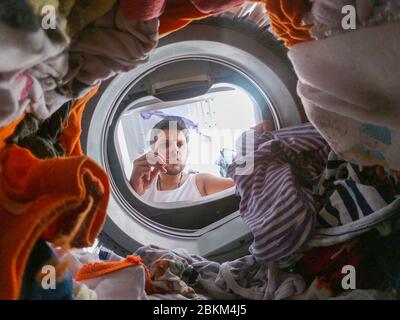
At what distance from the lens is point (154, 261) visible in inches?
35.5

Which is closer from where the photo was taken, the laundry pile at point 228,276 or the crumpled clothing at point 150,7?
the crumpled clothing at point 150,7

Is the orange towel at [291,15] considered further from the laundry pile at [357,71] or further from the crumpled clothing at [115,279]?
the crumpled clothing at [115,279]

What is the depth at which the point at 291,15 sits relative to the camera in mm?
634

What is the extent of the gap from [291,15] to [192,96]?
0.61 metres

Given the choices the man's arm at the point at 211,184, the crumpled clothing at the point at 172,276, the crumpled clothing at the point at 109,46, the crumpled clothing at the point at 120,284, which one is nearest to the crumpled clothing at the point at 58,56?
the crumpled clothing at the point at 109,46

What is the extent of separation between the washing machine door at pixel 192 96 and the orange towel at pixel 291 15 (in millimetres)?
307

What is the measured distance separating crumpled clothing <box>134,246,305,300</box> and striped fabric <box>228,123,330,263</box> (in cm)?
4

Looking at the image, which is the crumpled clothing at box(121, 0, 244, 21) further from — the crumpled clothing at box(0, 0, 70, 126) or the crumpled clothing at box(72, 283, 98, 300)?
the crumpled clothing at box(72, 283, 98, 300)

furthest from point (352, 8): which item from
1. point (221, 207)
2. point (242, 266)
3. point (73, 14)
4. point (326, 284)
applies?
point (221, 207)

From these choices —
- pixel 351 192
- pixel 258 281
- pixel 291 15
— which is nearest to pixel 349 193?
pixel 351 192

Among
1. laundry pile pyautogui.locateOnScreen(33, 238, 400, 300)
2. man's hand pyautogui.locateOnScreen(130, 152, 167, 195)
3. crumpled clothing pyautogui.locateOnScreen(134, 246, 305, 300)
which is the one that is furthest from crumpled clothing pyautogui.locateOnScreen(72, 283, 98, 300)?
man's hand pyautogui.locateOnScreen(130, 152, 167, 195)

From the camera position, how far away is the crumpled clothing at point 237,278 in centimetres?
82
